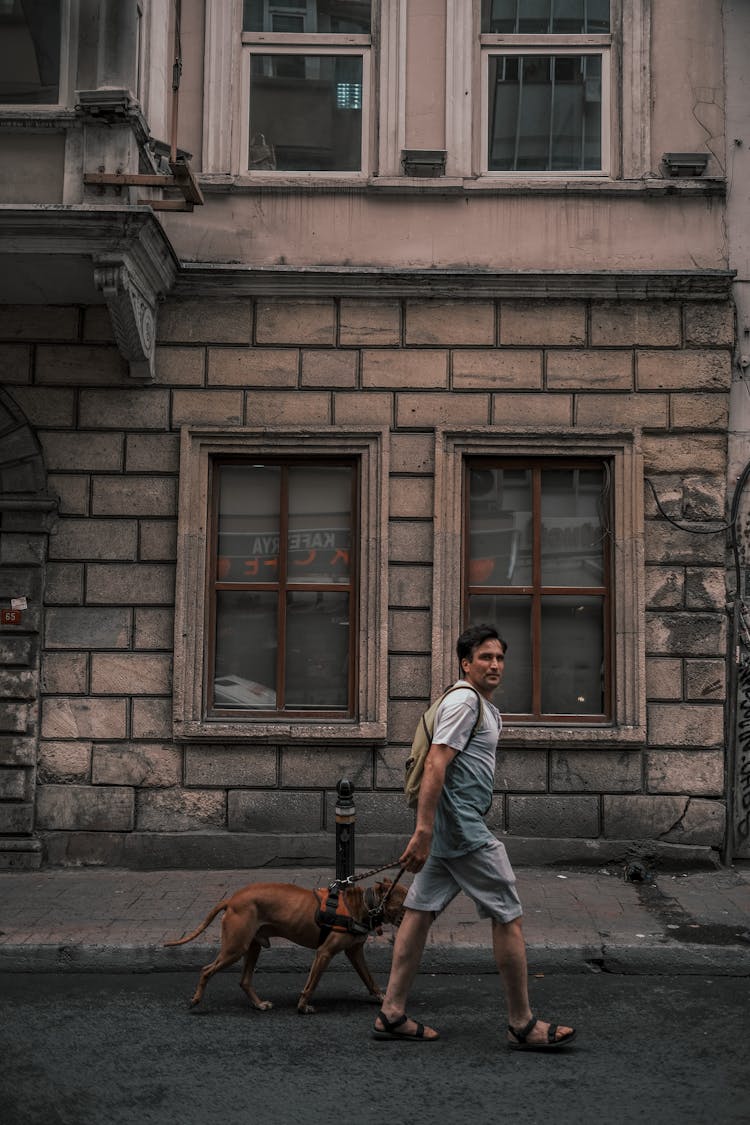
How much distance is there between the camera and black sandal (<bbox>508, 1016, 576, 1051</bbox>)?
17.2ft

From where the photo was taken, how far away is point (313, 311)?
9.60 m

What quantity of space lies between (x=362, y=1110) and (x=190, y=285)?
6.70 metres

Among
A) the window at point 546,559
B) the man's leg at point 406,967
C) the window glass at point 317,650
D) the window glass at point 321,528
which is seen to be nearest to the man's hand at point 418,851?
the man's leg at point 406,967

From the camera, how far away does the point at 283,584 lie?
31.8 feet

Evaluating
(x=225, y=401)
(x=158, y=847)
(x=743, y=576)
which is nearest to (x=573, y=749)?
(x=743, y=576)

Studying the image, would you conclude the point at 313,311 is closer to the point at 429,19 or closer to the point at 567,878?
the point at 429,19

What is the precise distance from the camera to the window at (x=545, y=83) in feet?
32.5

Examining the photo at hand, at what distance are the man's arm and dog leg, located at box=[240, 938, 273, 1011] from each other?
4.03ft

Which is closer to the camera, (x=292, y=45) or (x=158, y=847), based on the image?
(x=158, y=847)

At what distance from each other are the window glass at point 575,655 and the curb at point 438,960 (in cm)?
297

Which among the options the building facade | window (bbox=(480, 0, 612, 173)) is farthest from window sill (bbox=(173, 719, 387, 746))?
window (bbox=(480, 0, 612, 173))

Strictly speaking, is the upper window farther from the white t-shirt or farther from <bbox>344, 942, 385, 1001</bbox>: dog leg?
<bbox>344, 942, 385, 1001</bbox>: dog leg

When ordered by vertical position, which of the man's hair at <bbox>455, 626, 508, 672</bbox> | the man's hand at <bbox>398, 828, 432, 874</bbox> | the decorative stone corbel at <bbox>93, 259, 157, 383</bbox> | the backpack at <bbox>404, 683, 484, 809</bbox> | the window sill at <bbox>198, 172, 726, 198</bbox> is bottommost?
the man's hand at <bbox>398, 828, 432, 874</bbox>

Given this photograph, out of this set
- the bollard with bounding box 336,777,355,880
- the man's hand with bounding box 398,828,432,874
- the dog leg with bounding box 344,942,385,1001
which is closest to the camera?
the man's hand with bounding box 398,828,432,874
